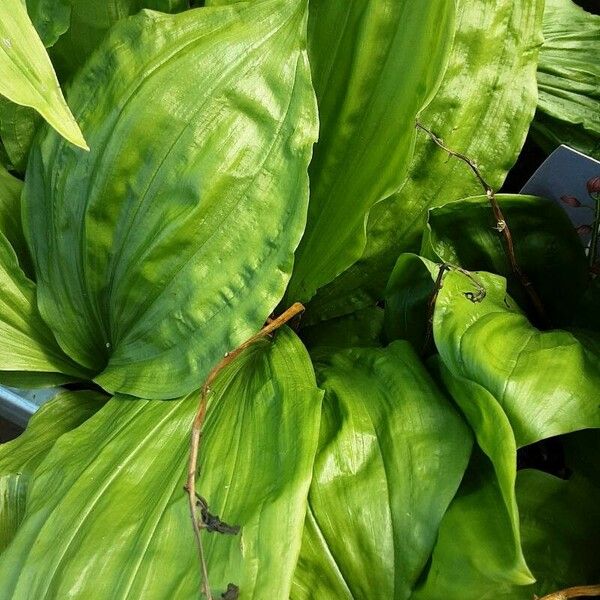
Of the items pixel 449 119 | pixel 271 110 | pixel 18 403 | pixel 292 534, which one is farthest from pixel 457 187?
pixel 18 403

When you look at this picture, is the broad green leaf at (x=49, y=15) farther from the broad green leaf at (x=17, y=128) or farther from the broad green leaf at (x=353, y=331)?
the broad green leaf at (x=353, y=331)

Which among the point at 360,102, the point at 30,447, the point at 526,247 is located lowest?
the point at 30,447

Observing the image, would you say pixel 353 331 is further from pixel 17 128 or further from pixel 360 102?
pixel 17 128

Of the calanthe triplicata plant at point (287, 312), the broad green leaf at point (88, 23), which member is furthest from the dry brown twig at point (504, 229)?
the broad green leaf at point (88, 23)

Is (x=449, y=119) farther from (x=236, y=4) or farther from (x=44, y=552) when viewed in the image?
(x=44, y=552)

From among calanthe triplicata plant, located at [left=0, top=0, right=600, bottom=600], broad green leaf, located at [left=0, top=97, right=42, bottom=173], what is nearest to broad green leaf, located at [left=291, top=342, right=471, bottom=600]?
calanthe triplicata plant, located at [left=0, top=0, right=600, bottom=600]

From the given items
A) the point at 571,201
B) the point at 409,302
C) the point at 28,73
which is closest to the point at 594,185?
the point at 571,201
